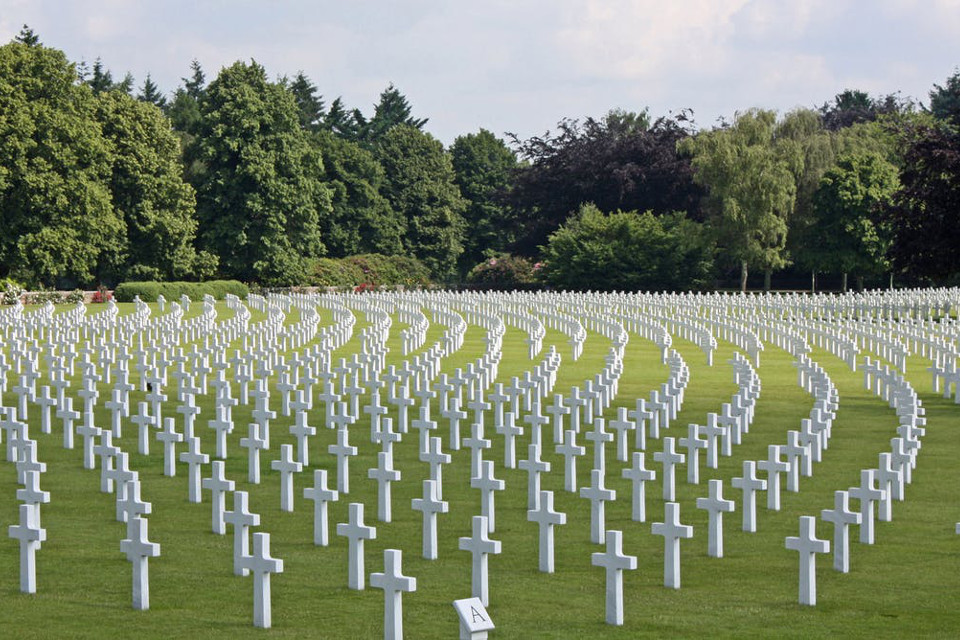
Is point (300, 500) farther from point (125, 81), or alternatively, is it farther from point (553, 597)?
point (125, 81)

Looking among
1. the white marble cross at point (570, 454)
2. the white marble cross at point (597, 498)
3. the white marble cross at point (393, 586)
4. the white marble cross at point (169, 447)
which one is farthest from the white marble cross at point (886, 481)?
the white marble cross at point (169, 447)

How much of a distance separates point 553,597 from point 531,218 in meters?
84.2

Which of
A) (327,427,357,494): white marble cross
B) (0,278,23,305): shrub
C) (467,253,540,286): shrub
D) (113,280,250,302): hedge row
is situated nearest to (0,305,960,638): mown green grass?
(327,427,357,494): white marble cross

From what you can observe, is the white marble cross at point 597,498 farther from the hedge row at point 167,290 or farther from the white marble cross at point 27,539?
the hedge row at point 167,290

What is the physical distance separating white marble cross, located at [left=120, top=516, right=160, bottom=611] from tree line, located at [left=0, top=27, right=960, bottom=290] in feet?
131

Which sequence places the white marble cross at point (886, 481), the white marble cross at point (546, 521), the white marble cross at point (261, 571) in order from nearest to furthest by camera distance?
1. the white marble cross at point (261, 571)
2. the white marble cross at point (546, 521)
3. the white marble cross at point (886, 481)

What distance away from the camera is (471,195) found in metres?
110

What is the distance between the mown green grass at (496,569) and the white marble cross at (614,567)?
10cm

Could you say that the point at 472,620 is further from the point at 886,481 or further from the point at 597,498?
the point at 886,481

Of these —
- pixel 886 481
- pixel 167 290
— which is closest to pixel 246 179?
pixel 167 290

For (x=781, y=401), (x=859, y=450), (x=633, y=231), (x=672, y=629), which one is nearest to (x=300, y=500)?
(x=672, y=629)

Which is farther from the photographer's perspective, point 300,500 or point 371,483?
point 371,483

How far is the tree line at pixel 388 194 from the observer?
6362 centimetres

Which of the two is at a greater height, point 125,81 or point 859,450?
point 125,81
